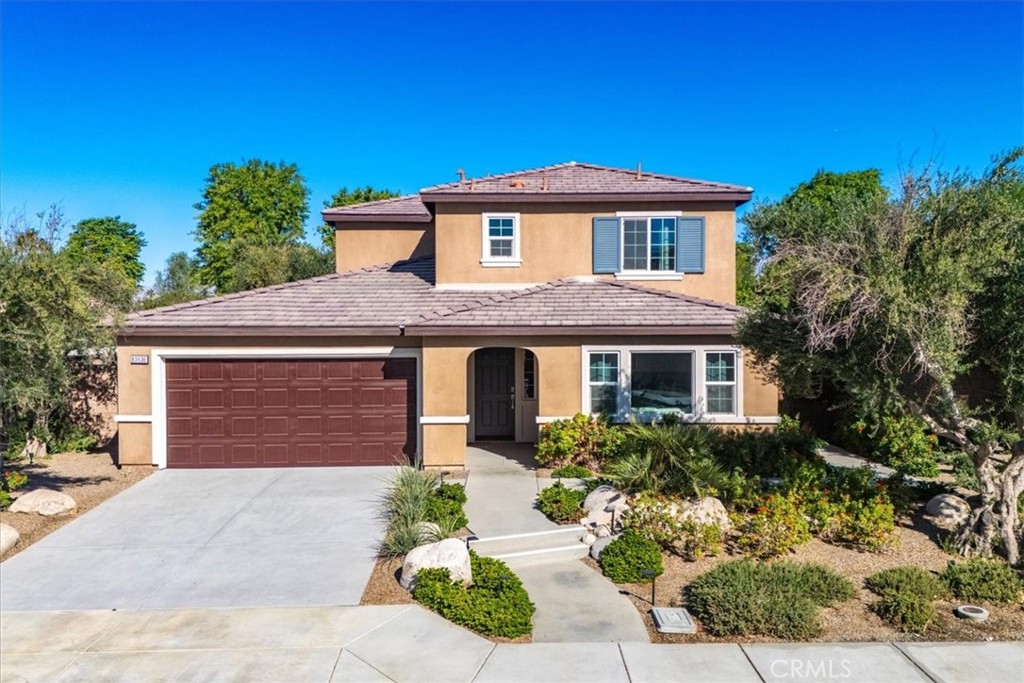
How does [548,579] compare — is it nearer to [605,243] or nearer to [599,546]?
[599,546]

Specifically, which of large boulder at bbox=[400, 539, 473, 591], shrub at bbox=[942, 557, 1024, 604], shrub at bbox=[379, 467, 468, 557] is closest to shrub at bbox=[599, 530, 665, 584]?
large boulder at bbox=[400, 539, 473, 591]

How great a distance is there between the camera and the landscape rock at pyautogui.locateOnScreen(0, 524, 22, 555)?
→ 28.0ft

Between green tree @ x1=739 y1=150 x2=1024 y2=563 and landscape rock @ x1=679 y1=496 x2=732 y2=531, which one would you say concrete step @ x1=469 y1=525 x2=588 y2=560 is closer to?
landscape rock @ x1=679 y1=496 x2=732 y2=531

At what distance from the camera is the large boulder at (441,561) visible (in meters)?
7.27

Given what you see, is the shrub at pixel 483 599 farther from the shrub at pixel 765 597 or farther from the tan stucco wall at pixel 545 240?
the tan stucco wall at pixel 545 240

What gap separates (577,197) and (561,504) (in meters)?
7.77

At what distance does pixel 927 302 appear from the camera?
6.99 metres

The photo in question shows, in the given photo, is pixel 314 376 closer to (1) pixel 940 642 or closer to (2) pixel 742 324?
(2) pixel 742 324

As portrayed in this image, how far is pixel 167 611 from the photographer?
6.88 meters

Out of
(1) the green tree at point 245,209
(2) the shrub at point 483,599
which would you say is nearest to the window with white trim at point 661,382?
(2) the shrub at point 483,599

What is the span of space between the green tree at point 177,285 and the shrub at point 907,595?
892 inches

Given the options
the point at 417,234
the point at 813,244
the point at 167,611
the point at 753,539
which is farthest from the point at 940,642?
the point at 417,234

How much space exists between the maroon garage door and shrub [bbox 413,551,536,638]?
6.07 meters

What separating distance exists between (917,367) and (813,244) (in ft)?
6.05
